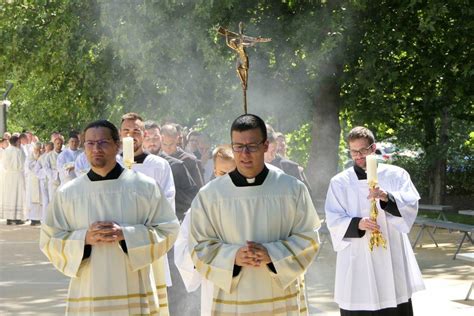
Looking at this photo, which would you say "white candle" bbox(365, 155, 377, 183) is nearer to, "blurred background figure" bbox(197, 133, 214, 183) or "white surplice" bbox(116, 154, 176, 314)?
"white surplice" bbox(116, 154, 176, 314)

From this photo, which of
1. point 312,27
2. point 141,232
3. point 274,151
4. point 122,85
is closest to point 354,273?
point 274,151

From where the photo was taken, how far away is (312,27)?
18750 mm

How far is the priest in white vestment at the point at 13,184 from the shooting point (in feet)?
83.3

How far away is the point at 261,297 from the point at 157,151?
4115 millimetres

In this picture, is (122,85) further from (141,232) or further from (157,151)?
(141,232)

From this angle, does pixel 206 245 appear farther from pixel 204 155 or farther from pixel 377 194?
pixel 204 155

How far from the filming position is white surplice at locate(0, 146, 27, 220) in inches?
1000

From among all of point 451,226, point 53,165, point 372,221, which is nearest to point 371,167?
point 372,221

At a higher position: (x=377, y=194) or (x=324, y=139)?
(x=324, y=139)

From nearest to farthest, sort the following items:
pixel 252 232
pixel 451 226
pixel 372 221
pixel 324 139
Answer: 1. pixel 252 232
2. pixel 372 221
3. pixel 451 226
4. pixel 324 139

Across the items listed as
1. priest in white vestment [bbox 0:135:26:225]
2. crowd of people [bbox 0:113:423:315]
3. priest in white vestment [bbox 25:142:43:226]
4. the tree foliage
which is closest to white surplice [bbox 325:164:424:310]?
crowd of people [bbox 0:113:423:315]

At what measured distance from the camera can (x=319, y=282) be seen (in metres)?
14.2

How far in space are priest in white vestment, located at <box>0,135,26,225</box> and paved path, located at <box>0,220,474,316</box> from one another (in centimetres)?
588

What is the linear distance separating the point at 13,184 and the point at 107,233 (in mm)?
19610
